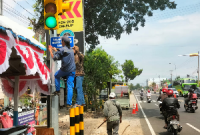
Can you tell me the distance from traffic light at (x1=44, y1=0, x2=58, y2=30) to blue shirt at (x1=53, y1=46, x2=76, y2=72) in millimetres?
553

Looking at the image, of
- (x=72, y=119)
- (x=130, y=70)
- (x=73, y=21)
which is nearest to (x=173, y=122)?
(x=72, y=119)

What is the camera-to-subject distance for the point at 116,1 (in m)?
15.4

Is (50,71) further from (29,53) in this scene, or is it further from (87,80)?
(87,80)

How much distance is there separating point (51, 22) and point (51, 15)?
151 millimetres

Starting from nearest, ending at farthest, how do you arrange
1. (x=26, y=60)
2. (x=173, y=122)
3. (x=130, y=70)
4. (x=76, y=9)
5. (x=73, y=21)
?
(x=26, y=60), (x=173, y=122), (x=73, y=21), (x=76, y=9), (x=130, y=70)

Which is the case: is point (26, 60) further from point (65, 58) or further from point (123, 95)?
point (123, 95)

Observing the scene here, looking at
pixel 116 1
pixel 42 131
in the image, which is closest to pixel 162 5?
pixel 116 1

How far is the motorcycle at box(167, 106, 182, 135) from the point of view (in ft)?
26.3

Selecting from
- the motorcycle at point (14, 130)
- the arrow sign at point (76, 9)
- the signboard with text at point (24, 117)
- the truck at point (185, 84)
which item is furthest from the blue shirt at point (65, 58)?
the truck at point (185, 84)

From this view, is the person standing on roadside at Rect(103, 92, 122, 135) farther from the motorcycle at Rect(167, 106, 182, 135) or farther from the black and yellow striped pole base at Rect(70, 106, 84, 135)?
the black and yellow striped pole base at Rect(70, 106, 84, 135)

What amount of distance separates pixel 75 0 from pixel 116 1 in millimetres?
6368

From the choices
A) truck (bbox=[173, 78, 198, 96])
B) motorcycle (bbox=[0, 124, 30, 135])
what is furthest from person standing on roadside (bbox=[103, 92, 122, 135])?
truck (bbox=[173, 78, 198, 96])

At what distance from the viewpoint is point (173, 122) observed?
320 inches

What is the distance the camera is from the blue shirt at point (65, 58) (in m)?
4.70
